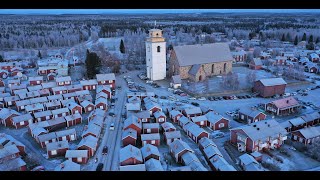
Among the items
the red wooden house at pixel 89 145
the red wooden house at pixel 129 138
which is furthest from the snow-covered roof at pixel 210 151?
the red wooden house at pixel 89 145

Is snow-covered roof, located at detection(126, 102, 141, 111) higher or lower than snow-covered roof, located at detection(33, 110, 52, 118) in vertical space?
higher

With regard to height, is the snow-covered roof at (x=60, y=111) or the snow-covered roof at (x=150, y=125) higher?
the snow-covered roof at (x=60, y=111)

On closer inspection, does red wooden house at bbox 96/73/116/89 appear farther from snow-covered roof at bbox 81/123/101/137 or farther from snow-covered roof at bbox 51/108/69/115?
snow-covered roof at bbox 81/123/101/137

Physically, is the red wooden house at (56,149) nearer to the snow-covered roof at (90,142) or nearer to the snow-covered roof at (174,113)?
the snow-covered roof at (90,142)

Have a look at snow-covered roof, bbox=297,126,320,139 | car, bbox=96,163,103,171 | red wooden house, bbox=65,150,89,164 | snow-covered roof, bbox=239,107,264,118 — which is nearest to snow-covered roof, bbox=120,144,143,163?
car, bbox=96,163,103,171

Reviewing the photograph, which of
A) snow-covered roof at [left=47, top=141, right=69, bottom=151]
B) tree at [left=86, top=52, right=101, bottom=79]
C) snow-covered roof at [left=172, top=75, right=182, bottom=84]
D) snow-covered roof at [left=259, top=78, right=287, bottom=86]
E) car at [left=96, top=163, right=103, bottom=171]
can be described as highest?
tree at [left=86, top=52, right=101, bottom=79]

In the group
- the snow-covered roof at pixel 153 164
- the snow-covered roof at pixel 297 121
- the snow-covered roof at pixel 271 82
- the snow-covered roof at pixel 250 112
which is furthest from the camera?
the snow-covered roof at pixel 271 82

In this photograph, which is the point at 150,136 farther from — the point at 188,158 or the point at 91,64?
the point at 91,64
